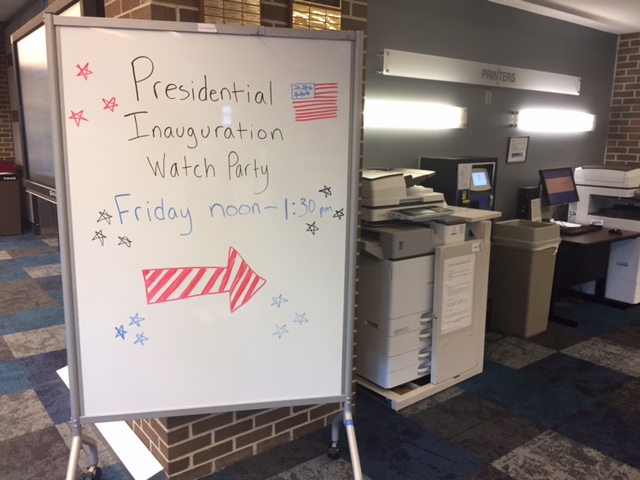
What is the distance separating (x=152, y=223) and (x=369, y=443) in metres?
1.48

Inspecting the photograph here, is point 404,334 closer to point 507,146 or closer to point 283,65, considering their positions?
point 283,65

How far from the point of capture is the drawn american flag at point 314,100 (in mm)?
1768

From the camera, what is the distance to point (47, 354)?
11.0 ft

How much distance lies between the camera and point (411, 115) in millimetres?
3584

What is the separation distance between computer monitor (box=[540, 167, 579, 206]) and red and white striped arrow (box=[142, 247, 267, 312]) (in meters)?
3.31

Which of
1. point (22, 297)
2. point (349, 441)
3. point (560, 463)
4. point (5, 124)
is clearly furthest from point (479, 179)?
point (5, 124)

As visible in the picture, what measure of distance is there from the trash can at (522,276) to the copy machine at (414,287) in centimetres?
75

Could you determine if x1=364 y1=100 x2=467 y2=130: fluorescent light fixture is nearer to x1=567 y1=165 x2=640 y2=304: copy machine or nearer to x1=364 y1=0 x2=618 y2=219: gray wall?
x1=364 y1=0 x2=618 y2=219: gray wall

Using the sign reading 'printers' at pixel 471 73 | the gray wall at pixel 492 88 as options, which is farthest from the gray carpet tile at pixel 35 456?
the sign reading 'printers' at pixel 471 73

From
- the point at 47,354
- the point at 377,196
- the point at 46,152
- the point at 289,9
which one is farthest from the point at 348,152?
the point at 47,354

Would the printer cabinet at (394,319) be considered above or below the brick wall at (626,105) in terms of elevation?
below

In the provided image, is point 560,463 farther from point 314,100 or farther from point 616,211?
point 616,211

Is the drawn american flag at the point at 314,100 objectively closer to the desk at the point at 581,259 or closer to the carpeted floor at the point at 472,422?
the carpeted floor at the point at 472,422

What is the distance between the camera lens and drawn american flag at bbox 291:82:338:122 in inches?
69.6
